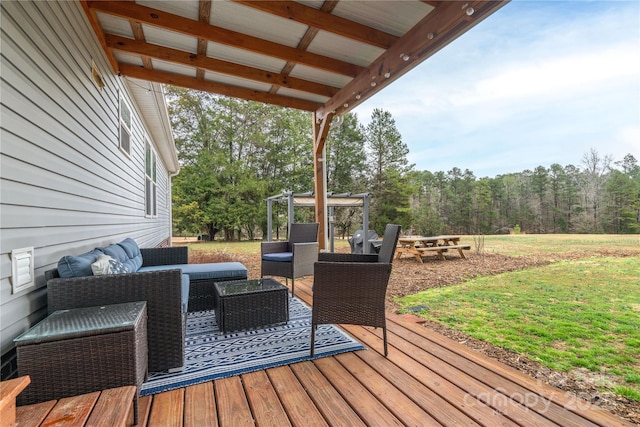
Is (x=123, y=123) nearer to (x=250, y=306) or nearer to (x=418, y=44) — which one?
(x=250, y=306)

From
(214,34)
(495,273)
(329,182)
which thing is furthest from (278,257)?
(329,182)

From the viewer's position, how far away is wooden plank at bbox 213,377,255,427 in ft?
4.97

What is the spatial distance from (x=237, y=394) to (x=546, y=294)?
445 centimetres

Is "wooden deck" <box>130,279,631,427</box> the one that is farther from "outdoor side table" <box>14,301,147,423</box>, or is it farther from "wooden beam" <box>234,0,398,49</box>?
"wooden beam" <box>234,0,398,49</box>

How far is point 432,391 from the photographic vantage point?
1763 mm

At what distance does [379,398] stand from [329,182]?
1688 centimetres

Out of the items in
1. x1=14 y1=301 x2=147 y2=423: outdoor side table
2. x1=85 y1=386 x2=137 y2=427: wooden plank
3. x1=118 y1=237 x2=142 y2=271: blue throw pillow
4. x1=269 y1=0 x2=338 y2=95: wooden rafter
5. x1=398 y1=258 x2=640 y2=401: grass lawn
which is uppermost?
x1=269 y1=0 x2=338 y2=95: wooden rafter

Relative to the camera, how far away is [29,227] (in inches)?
63.1

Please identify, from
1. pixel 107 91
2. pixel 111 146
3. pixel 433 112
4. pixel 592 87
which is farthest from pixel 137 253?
pixel 433 112

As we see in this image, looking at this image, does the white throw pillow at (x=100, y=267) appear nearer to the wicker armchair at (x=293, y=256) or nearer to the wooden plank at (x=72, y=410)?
the wooden plank at (x=72, y=410)

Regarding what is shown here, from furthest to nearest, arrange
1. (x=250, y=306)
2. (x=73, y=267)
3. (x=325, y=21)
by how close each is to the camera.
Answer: (x=325, y=21), (x=250, y=306), (x=73, y=267)

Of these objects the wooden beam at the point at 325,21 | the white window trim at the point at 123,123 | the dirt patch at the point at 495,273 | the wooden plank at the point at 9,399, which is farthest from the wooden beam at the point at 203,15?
the dirt patch at the point at 495,273

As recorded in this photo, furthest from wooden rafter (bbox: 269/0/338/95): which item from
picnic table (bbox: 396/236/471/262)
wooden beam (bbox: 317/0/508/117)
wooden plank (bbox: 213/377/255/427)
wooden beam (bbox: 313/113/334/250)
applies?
picnic table (bbox: 396/236/471/262)

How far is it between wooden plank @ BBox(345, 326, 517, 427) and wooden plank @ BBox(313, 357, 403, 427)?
0.71ft
